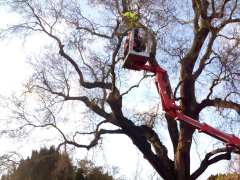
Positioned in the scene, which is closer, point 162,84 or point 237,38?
point 162,84

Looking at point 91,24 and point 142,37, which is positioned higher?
point 91,24

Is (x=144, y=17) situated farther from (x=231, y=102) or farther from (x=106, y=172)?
(x=106, y=172)

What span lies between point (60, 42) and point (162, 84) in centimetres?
400

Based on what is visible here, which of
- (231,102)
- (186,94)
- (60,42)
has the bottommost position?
(231,102)

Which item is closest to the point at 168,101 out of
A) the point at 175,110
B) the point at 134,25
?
the point at 175,110

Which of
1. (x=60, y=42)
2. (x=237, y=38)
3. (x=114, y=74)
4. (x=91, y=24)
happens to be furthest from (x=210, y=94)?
(x=60, y=42)

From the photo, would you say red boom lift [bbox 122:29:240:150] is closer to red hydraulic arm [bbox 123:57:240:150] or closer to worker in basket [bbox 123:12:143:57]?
red hydraulic arm [bbox 123:57:240:150]

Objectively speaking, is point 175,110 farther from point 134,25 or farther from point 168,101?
point 134,25

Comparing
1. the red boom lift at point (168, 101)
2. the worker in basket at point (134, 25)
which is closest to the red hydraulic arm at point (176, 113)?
the red boom lift at point (168, 101)

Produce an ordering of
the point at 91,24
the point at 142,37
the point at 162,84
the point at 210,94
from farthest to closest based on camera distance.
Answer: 1. the point at 210,94
2. the point at 91,24
3. the point at 162,84
4. the point at 142,37

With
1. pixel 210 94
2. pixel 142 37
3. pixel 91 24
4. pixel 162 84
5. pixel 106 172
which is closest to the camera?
pixel 142 37

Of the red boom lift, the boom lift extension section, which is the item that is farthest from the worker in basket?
the boom lift extension section

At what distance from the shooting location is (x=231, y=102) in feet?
33.5

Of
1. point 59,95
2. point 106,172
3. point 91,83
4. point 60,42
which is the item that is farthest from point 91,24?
point 106,172
